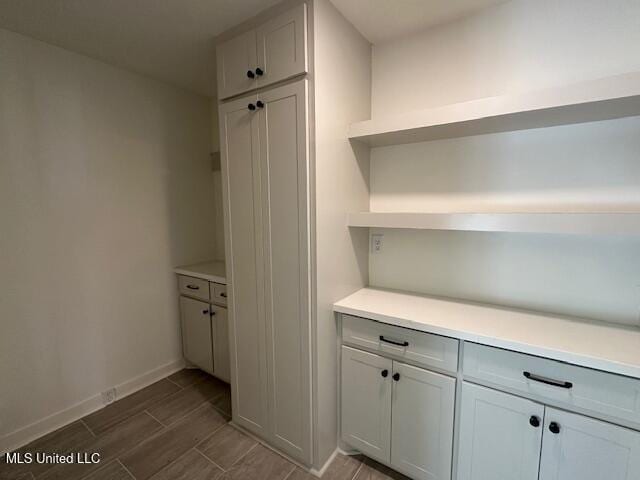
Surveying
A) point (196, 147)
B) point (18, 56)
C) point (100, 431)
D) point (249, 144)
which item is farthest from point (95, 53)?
point (100, 431)

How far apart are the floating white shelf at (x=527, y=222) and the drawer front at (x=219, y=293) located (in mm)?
1228

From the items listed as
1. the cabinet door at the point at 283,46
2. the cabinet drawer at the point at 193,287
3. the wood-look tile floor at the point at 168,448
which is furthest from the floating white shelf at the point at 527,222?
the cabinet drawer at the point at 193,287

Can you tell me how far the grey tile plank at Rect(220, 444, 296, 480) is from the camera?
5.06ft

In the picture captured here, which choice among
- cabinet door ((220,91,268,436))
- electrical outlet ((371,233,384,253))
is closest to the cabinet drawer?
cabinet door ((220,91,268,436))

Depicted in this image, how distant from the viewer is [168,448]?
5.68ft

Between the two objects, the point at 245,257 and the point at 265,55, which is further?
the point at 245,257

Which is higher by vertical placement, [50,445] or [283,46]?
[283,46]

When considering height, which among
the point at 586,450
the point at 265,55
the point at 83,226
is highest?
the point at 265,55

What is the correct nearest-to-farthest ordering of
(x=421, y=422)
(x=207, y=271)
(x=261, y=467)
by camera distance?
(x=421, y=422) < (x=261, y=467) < (x=207, y=271)

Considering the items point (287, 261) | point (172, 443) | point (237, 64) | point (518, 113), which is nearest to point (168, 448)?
point (172, 443)

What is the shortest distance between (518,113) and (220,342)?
229 centimetres

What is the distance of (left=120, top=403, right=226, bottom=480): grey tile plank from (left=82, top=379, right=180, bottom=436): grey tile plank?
35 cm

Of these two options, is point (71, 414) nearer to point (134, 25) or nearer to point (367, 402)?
point (367, 402)

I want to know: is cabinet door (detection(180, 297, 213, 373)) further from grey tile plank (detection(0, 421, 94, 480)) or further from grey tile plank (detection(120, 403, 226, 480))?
grey tile plank (detection(0, 421, 94, 480))
